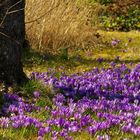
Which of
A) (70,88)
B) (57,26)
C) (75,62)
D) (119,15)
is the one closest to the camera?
(70,88)

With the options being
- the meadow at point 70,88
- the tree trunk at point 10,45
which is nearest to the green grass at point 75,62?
the meadow at point 70,88

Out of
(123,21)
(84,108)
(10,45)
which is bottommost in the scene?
(84,108)

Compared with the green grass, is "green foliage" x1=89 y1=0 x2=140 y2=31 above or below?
above

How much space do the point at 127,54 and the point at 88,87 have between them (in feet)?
15.0

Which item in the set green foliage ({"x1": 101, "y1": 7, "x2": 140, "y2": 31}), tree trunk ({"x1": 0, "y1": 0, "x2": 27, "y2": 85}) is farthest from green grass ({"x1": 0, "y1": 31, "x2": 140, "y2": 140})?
green foliage ({"x1": 101, "y1": 7, "x2": 140, "y2": 31})

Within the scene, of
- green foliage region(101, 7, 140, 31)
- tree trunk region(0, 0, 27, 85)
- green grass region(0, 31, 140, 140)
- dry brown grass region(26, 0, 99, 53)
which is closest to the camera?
green grass region(0, 31, 140, 140)

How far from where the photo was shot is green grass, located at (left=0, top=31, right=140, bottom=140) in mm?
5059

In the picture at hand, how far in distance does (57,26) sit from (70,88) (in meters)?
4.57

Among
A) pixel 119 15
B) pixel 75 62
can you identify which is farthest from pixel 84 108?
pixel 119 15

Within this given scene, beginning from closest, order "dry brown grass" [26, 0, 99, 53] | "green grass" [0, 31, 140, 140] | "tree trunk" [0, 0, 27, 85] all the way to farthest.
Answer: "green grass" [0, 31, 140, 140]
"tree trunk" [0, 0, 27, 85]
"dry brown grass" [26, 0, 99, 53]

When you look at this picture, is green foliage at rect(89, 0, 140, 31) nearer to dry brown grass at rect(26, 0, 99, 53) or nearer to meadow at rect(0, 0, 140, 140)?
dry brown grass at rect(26, 0, 99, 53)

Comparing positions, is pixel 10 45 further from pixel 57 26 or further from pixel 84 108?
pixel 57 26

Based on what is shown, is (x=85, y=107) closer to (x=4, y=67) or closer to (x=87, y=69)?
(x=4, y=67)

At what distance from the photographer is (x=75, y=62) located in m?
10.0
